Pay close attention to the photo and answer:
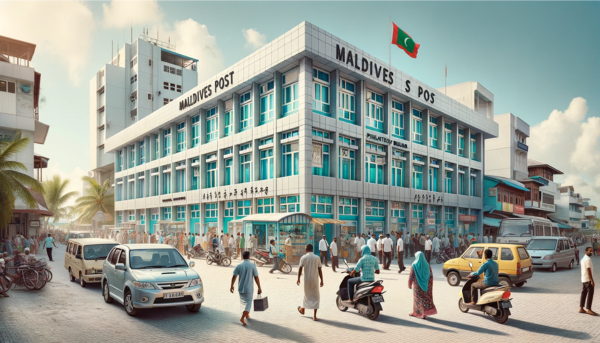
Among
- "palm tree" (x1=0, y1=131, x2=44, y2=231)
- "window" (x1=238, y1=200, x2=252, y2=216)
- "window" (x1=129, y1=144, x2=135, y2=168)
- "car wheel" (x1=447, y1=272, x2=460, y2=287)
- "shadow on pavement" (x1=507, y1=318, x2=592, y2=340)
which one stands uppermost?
"window" (x1=129, y1=144, x2=135, y2=168)

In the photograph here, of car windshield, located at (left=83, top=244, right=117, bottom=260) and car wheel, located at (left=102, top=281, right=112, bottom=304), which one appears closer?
car wheel, located at (left=102, top=281, right=112, bottom=304)

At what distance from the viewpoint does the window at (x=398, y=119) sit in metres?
34.7

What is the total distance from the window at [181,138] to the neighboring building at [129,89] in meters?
24.7

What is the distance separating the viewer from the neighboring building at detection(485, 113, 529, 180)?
60.2 m

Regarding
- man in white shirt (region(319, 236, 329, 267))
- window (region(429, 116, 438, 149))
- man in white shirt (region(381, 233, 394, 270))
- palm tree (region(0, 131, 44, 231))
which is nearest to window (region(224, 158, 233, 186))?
palm tree (region(0, 131, 44, 231))

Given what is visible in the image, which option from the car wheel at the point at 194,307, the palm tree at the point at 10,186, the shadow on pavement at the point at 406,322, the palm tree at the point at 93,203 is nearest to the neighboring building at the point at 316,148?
the palm tree at the point at 10,186

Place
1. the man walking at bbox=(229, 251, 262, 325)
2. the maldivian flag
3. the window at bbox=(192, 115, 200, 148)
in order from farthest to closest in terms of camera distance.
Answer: the window at bbox=(192, 115, 200, 148) → the maldivian flag → the man walking at bbox=(229, 251, 262, 325)

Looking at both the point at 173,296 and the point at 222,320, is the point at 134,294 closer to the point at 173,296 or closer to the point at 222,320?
the point at 173,296

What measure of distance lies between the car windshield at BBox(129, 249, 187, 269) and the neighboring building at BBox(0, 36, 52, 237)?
27.2m

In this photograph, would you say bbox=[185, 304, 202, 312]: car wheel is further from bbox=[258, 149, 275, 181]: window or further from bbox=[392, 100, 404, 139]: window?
bbox=[392, 100, 404, 139]: window

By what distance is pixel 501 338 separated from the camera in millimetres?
8211

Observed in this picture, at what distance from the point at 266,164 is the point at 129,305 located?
21.0m

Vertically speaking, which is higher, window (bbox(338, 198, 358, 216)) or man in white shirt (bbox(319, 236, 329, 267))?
window (bbox(338, 198, 358, 216))

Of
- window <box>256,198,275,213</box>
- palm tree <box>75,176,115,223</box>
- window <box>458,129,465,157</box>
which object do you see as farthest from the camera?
palm tree <box>75,176,115,223</box>
